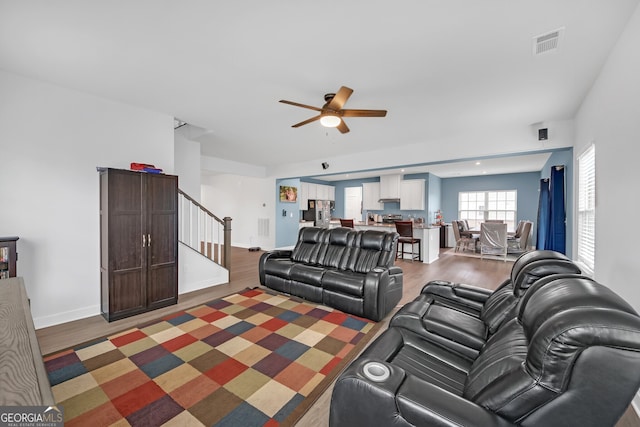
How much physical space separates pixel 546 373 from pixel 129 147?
4545 mm

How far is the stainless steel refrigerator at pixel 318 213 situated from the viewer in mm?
9648

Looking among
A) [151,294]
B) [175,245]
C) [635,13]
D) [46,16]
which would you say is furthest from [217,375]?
[635,13]

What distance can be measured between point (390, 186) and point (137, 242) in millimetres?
7647

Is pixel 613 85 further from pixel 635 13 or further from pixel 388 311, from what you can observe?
pixel 388 311

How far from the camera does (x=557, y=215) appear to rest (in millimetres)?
4195

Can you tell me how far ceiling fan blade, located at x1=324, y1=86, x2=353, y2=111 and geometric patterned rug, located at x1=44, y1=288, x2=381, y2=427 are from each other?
8.11 ft

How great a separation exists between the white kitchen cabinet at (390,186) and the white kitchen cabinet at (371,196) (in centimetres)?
29

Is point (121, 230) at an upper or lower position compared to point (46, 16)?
lower

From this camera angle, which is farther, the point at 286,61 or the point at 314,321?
the point at 314,321

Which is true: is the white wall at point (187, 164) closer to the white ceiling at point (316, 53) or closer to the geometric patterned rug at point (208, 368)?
the white ceiling at point (316, 53)

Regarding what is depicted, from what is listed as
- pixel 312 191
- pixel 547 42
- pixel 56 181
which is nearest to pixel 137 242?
pixel 56 181

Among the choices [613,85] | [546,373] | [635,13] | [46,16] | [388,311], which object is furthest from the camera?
[388,311]

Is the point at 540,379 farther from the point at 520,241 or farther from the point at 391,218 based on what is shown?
the point at 391,218

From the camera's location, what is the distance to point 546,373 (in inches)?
34.0
